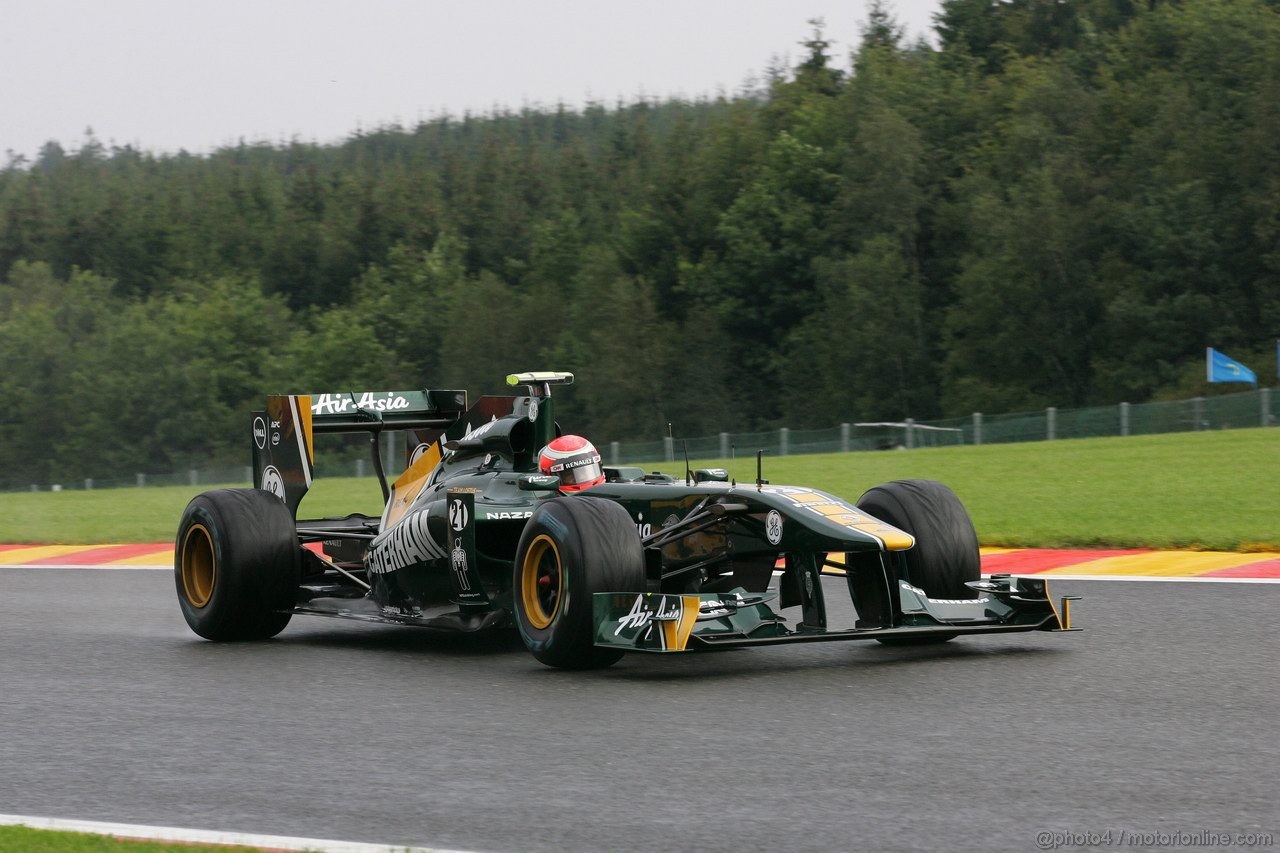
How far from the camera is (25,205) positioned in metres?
112

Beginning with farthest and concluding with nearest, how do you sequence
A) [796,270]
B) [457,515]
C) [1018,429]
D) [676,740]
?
1. [796,270]
2. [1018,429]
3. [457,515]
4. [676,740]

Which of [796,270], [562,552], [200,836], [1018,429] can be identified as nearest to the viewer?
[200,836]

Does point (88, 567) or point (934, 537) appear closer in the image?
point (934, 537)

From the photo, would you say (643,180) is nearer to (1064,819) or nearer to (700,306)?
(700,306)

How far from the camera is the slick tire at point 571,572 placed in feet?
26.6

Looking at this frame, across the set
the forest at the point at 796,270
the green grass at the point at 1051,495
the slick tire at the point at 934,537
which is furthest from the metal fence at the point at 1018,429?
A: the slick tire at the point at 934,537

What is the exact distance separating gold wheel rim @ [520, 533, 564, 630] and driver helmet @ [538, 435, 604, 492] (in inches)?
40.9

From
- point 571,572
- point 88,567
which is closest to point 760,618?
point 571,572

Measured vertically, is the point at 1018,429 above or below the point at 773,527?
above

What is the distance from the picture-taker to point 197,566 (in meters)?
10.6

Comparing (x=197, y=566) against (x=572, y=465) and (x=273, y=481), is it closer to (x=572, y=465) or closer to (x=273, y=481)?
(x=273, y=481)

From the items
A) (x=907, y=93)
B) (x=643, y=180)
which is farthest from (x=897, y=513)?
(x=643, y=180)

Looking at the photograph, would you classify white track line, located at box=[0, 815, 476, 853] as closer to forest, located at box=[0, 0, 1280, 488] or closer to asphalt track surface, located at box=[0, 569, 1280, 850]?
asphalt track surface, located at box=[0, 569, 1280, 850]

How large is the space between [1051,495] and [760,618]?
11736mm
